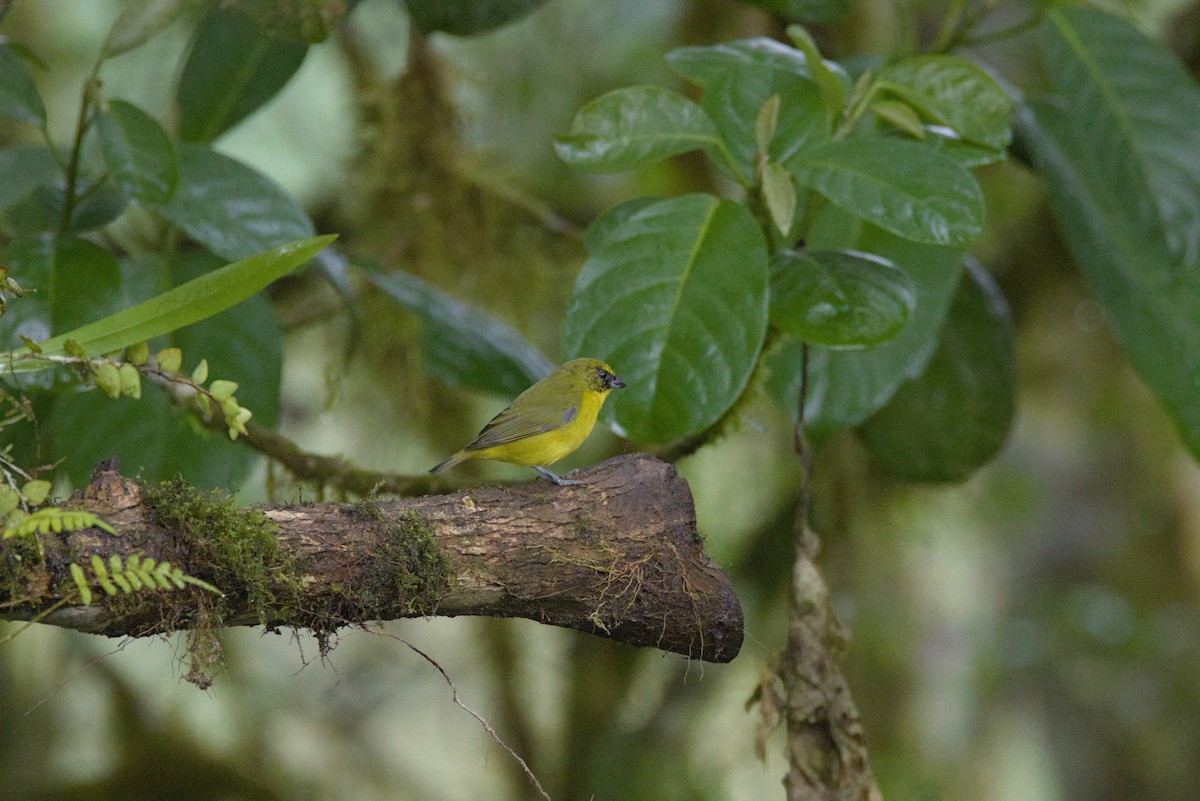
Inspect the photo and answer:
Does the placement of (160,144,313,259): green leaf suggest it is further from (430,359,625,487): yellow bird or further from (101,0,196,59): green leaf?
(430,359,625,487): yellow bird

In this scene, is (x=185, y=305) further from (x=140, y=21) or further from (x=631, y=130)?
(x=140, y=21)

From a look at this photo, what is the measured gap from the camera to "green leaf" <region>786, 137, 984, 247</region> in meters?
1.76

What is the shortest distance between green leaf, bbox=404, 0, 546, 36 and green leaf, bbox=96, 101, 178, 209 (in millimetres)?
674

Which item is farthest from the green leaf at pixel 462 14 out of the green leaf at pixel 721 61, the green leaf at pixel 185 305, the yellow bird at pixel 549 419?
the green leaf at pixel 185 305

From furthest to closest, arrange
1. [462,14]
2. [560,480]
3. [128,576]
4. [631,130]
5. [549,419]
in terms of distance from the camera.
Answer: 1. [462,14]
2. [631,130]
3. [549,419]
4. [560,480]
5. [128,576]

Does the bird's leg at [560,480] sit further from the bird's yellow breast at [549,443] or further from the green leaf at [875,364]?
the green leaf at [875,364]

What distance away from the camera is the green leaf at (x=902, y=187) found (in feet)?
5.78

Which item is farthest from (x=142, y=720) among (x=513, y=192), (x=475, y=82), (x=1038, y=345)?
(x=1038, y=345)

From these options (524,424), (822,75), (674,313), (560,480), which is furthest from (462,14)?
(560,480)

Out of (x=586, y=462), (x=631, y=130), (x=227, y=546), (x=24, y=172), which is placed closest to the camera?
(x=227, y=546)

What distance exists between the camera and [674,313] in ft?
5.94

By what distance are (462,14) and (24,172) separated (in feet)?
3.16

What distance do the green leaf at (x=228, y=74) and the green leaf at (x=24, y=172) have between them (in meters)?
0.32

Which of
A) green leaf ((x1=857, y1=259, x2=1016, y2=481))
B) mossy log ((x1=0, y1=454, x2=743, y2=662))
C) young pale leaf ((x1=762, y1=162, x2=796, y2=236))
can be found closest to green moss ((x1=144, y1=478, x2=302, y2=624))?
mossy log ((x1=0, y1=454, x2=743, y2=662))
